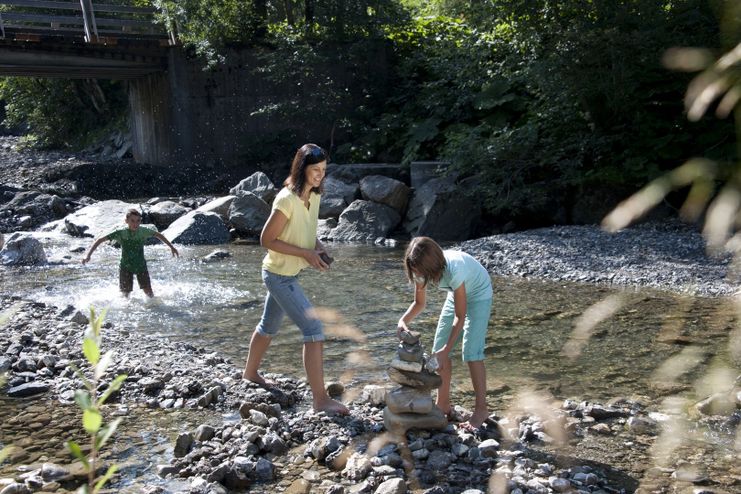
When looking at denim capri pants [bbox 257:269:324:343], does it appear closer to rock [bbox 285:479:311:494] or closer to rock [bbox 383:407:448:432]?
rock [bbox 383:407:448:432]

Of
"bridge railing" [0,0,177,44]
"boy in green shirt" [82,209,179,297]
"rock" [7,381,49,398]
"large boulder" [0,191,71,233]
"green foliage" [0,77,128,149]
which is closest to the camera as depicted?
"rock" [7,381,49,398]

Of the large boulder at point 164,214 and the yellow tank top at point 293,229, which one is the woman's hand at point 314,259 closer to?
the yellow tank top at point 293,229

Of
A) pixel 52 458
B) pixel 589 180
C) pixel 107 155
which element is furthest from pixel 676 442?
pixel 107 155

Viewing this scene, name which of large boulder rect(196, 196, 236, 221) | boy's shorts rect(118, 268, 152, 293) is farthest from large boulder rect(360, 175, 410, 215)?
boy's shorts rect(118, 268, 152, 293)

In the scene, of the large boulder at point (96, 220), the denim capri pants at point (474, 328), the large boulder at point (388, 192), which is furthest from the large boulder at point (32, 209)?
the denim capri pants at point (474, 328)

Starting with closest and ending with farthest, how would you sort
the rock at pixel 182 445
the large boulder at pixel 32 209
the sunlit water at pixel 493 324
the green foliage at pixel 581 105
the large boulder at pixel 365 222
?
the rock at pixel 182 445 → the sunlit water at pixel 493 324 → the green foliage at pixel 581 105 → the large boulder at pixel 365 222 → the large boulder at pixel 32 209

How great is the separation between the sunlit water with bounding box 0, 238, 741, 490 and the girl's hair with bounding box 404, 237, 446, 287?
1.68 metres

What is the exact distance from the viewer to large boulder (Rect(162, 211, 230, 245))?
17.2m

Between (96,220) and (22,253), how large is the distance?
386 cm

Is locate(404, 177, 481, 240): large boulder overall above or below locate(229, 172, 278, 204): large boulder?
below

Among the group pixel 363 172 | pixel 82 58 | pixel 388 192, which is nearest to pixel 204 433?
pixel 388 192

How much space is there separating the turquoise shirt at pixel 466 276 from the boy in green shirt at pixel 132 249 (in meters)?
6.10

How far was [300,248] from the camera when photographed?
5.47 metres

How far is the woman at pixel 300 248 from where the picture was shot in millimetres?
5461
